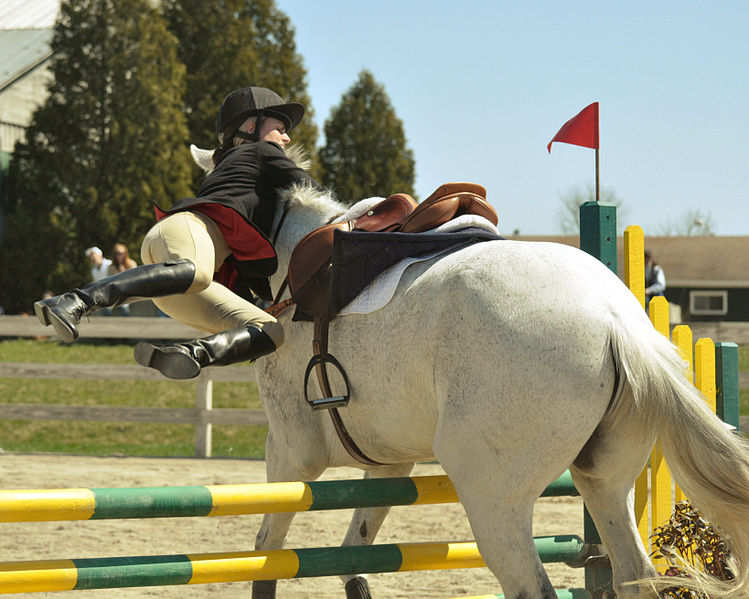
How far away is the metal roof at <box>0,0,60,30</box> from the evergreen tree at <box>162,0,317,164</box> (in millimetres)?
8590

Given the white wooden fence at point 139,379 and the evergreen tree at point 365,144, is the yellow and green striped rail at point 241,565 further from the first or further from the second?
the evergreen tree at point 365,144

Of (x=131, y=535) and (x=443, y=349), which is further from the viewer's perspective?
(x=131, y=535)

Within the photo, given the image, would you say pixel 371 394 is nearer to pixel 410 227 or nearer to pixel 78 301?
pixel 410 227

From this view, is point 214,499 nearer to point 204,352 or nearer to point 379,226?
point 204,352

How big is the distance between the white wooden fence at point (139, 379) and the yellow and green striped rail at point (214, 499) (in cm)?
639

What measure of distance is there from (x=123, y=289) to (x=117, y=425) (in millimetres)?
8711

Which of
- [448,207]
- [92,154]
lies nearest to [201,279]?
[448,207]

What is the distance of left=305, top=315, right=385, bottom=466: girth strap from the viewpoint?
2971 mm

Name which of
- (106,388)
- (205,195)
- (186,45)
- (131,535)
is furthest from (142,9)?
(205,195)

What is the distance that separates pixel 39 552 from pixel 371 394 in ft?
10.8

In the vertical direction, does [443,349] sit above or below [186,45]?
below

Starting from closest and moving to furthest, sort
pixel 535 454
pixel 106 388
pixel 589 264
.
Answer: pixel 535 454 → pixel 589 264 → pixel 106 388

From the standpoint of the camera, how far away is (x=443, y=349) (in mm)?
2588

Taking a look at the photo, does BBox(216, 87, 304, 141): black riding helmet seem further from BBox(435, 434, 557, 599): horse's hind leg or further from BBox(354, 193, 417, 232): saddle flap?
BBox(435, 434, 557, 599): horse's hind leg
